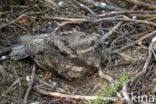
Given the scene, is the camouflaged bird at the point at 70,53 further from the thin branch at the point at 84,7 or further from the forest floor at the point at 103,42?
the thin branch at the point at 84,7

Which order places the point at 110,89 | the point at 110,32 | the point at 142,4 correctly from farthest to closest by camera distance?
the point at 142,4, the point at 110,32, the point at 110,89

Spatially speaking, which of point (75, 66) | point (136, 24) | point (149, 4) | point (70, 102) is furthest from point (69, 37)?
point (149, 4)

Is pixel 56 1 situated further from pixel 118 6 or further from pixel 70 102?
pixel 70 102

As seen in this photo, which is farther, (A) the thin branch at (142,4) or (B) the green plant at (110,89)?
(A) the thin branch at (142,4)

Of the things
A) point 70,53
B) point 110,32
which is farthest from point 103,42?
point 70,53

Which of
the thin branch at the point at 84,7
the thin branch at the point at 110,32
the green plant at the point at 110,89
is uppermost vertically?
the thin branch at the point at 84,7

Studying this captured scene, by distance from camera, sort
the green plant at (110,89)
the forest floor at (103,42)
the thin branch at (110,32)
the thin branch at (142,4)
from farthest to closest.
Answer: the thin branch at (142,4) < the thin branch at (110,32) < the forest floor at (103,42) < the green plant at (110,89)

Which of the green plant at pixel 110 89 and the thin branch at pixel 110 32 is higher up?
the thin branch at pixel 110 32

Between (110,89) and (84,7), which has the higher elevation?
(84,7)

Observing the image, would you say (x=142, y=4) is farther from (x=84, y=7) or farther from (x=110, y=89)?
(x=110, y=89)

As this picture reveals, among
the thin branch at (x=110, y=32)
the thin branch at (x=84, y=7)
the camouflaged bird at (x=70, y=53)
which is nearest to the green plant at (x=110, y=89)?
the camouflaged bird at (x=70, y=53)
